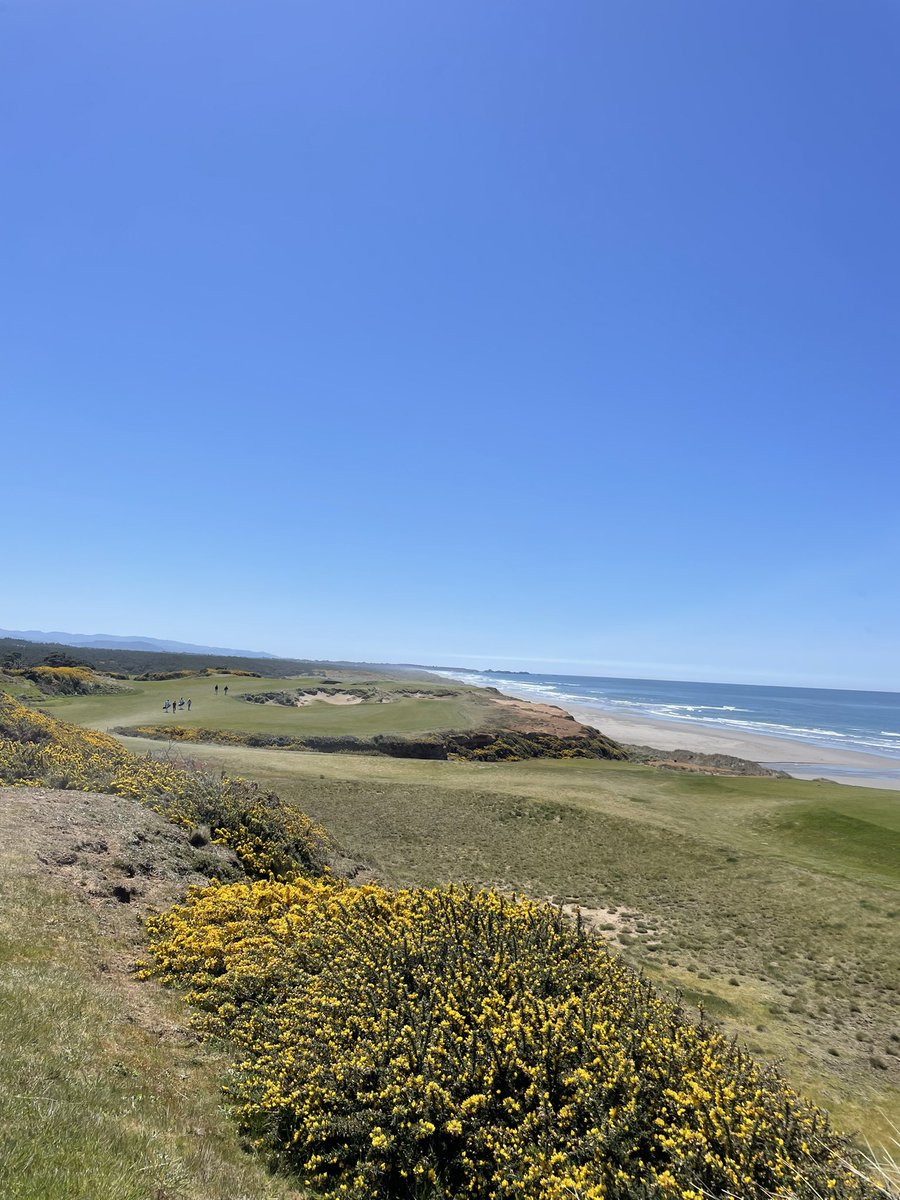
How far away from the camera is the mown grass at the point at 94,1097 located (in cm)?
347

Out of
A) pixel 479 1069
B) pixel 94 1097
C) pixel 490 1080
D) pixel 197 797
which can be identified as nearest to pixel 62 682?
pixel 197 797

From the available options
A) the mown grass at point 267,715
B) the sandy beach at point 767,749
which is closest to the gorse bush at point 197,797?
the mown grass at point 267,715

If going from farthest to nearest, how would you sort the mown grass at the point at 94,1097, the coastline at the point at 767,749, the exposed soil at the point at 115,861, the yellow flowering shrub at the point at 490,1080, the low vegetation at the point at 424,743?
1. the coastline at the point at 767,749
2. the low vegetation at the point at 424,743
3. the exposed soil at the point at 115,861
4. the yellow flowering shrub at the point at 490,1080
5. the mown grass at the point at 94,1097

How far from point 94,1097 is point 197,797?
31.8 feet

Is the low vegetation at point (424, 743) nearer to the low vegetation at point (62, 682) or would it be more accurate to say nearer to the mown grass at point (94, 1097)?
the low vegetation at point (62, 682)

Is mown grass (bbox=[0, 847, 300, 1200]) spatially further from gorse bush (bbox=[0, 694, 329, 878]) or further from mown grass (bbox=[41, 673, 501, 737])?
mown grass (bbox=[41, 673, 501, 737])

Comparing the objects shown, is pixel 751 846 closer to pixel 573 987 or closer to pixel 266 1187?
pixel 573 987

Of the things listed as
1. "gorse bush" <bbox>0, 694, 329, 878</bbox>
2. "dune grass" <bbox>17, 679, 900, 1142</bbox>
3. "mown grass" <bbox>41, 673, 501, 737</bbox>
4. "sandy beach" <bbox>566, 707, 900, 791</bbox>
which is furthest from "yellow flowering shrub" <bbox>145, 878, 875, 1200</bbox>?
"sandy beach" <bbox>566, 707, 900, 791</bbox>

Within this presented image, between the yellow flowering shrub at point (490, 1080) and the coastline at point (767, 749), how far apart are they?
4187cm

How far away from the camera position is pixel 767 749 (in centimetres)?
6406

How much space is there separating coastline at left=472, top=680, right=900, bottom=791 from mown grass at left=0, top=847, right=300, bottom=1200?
4462 centimetres

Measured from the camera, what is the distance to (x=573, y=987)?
6500mm

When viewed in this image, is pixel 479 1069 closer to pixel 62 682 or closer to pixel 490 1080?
pixel 490 1080

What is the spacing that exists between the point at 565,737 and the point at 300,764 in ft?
81.4
